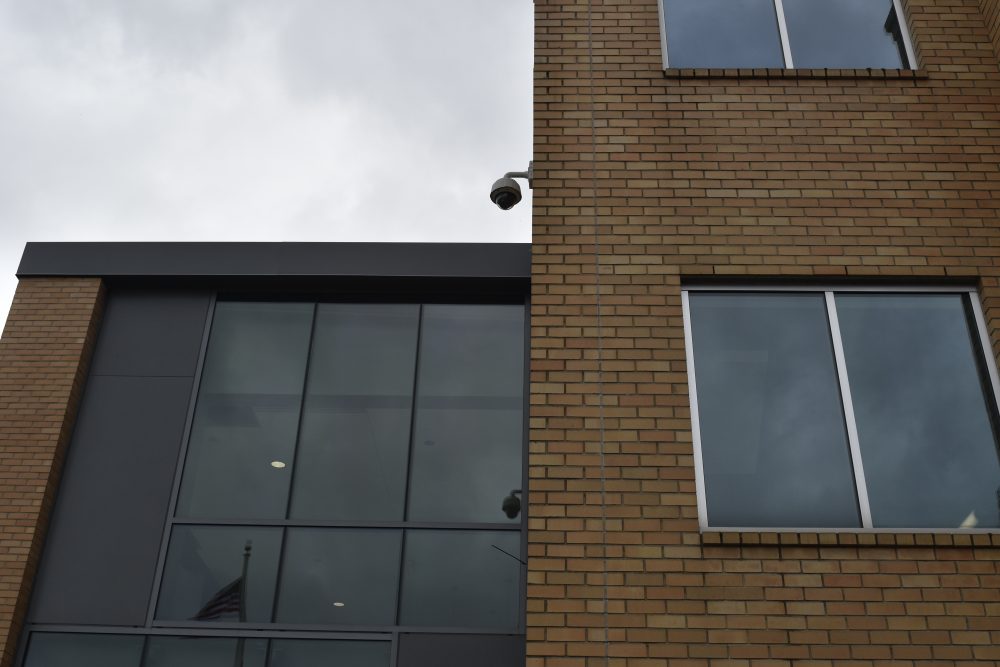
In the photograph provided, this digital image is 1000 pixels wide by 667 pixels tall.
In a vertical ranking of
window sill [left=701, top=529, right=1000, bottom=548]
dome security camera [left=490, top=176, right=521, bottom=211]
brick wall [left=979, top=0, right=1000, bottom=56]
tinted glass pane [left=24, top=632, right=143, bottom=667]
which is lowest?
tinted glass pane [left=24, top=632, right=143, bottom=667]

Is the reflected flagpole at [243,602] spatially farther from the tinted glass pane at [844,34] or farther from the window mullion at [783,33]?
the tinted glass pane at [844,34]

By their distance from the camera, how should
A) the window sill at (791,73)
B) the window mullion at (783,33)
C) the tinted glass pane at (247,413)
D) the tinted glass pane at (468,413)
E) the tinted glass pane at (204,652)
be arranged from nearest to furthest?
1. the window sill at (791,73)
2. the window mullion at (783,33)
3. the tinted glass pane at (204,652)
4. the tinted glass pane at (468,413)
5. the tinted glass pane at (247,413)

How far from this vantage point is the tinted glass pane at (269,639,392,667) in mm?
7664

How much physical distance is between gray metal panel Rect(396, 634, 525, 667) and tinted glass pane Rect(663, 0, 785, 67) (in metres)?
5.12

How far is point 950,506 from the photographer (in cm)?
574

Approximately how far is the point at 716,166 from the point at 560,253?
1440 mm

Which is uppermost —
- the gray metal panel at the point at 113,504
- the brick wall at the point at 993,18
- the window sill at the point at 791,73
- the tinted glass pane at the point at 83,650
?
the brick wall at the point at 993,18

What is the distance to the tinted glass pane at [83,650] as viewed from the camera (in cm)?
781

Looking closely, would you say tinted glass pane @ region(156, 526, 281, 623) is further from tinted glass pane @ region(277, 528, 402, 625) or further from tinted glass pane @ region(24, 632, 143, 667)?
tinted glass pane @ region(24, 632, 143, 667)

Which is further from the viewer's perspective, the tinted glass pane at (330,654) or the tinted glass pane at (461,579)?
the tinted glass pane at (461,579)

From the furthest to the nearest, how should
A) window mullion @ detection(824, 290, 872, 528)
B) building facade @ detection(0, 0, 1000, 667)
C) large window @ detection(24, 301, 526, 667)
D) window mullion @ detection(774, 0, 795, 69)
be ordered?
large window @ detection(24, 301, 526, 667) → window mullion @ detection(774, 0, 795, 69) → window mullion @ detection(824, 290, 872, 528) → building facade @ detection(0, 0, 1000, 667)

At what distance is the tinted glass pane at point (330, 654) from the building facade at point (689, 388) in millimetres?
57

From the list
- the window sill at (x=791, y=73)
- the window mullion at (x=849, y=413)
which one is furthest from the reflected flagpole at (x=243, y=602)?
Result: the window sill at (x=791, y=73)

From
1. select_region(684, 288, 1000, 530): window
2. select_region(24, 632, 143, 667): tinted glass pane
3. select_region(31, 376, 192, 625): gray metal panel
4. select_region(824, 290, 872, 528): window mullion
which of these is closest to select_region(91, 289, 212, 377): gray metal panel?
select_region(31, 376, 192, 625): gray metal panel
